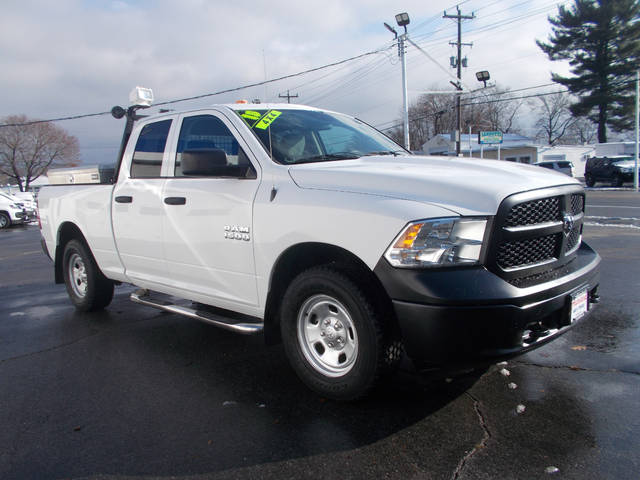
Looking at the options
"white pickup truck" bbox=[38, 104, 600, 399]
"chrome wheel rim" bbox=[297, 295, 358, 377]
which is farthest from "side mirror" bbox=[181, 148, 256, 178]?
"chrome wheel rim" bbox=[297, 295, 358, 377]

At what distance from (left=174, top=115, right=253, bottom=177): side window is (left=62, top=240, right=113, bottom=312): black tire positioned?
6.65 feet

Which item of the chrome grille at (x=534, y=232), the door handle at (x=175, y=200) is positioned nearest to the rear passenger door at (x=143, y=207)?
the door handle at (x=175, y=200)

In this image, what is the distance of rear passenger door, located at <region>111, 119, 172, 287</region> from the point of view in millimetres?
4320

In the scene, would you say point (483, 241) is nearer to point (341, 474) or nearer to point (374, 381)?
point (374, 381)

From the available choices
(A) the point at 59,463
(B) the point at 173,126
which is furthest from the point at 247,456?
(B) the point at 173,126

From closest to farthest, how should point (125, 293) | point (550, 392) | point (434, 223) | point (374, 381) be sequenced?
point (434, 223) < point (374, 381) < point (550, 392) < point (125, 293)

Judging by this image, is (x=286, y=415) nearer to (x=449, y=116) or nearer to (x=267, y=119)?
(x=267, y=119)

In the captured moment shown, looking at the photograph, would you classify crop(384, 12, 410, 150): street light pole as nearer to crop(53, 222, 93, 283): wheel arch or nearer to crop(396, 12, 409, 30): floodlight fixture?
crop(396, 12, 409, 30): floodlight fixture

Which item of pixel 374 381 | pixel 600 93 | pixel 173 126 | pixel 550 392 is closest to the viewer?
pixel 374 381

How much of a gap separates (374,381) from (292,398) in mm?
675

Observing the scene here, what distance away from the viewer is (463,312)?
2.49m

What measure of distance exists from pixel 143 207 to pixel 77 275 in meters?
2.08

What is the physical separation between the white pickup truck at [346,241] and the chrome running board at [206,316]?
20mm

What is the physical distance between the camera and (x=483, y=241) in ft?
8.50
